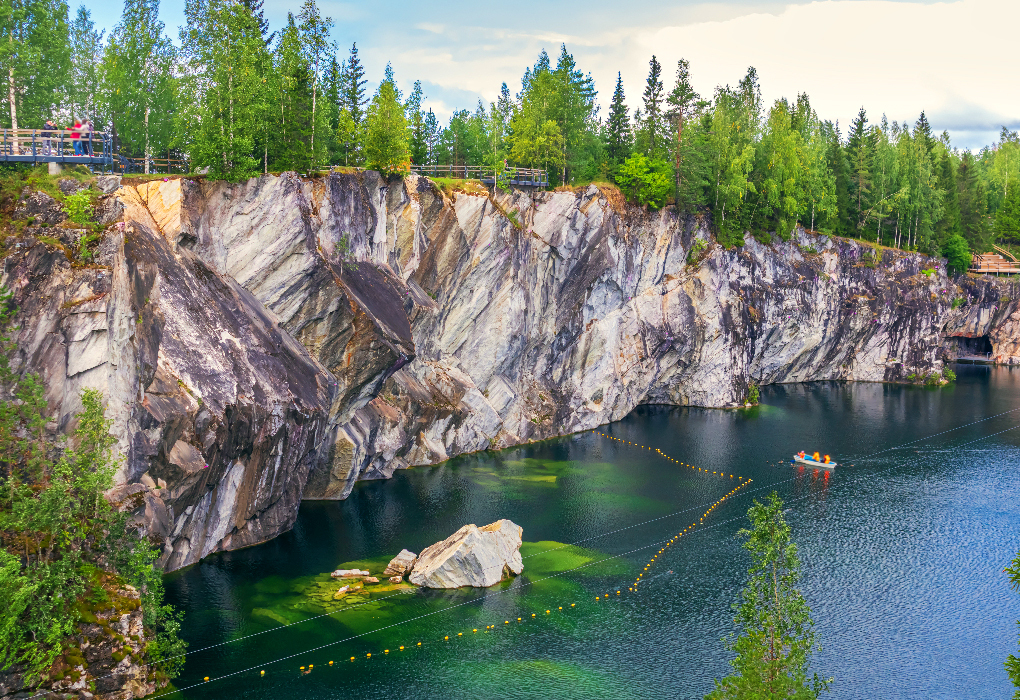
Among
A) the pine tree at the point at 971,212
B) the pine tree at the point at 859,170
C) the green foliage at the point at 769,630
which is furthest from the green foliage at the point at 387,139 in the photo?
the pine tree at the point at 971,212

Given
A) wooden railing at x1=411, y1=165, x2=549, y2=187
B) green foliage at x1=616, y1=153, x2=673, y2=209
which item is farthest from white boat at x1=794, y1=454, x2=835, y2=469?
wooden railing at x1=411, y1=165, x2=549, y2=187

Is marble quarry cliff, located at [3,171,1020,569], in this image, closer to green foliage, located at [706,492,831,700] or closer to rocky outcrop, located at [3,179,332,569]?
rocky outcrop, located at [3,179,332,569]

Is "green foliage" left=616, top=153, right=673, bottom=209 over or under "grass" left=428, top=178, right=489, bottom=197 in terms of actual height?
over

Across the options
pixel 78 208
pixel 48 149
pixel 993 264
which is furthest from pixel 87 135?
pixel 993 264

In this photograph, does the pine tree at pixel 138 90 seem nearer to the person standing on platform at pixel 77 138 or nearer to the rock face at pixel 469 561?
the person standing on platform at pixel 77 138

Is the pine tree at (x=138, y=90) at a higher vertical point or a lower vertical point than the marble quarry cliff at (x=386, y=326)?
higher

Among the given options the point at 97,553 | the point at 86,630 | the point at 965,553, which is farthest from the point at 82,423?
the point at 965,553
